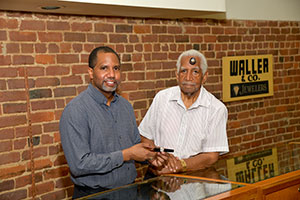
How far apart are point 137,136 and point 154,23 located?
1603 millimetres

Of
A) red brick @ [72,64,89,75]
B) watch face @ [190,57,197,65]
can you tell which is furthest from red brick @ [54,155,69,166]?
watch face @ [190,57,197,65]

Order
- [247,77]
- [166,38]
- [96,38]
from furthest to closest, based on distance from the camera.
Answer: [247,77], [166,38], [96,38]

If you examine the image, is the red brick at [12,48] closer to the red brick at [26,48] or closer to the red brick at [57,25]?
the red brick at [26,48]

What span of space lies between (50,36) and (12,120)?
743 mm

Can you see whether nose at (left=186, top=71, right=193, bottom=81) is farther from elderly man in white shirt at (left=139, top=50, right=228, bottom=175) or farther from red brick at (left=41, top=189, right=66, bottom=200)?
red brick at (left=41, top=189, right=66, bottom=200)

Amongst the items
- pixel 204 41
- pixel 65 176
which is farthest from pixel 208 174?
pixel 204 41

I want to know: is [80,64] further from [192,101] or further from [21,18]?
[192,101]

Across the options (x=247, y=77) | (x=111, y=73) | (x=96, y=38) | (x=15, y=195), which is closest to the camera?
(x=111, y=73)

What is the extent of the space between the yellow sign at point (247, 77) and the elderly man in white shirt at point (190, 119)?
1.75 meters

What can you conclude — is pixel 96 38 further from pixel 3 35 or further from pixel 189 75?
pixel 189 75

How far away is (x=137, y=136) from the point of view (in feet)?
9.72

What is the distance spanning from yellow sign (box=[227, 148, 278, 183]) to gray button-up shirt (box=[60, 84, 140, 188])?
68cm

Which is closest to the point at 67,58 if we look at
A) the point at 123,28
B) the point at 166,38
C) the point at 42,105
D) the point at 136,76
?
the point at 42,105

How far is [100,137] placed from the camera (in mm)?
2625
